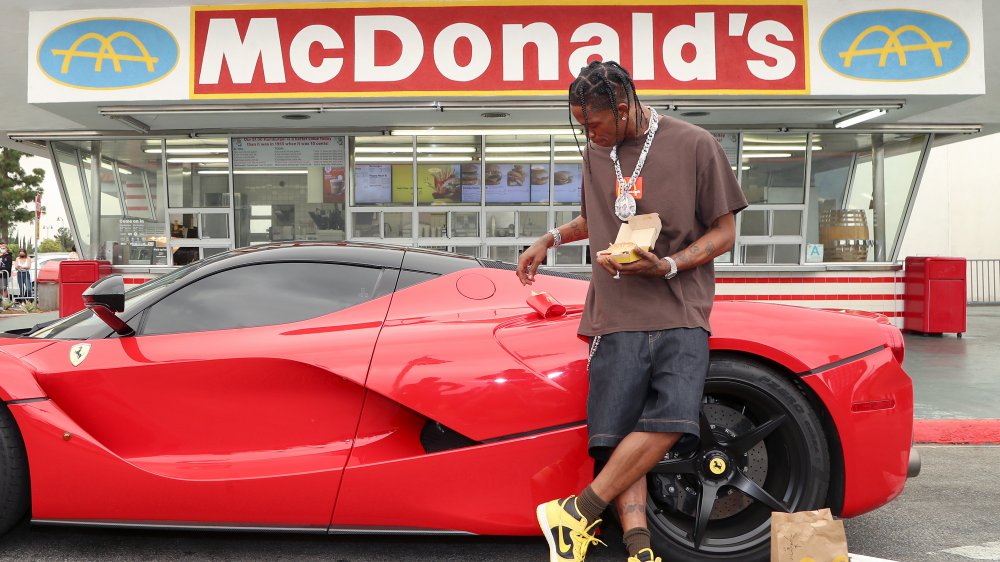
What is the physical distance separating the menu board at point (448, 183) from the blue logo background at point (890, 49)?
4.72m

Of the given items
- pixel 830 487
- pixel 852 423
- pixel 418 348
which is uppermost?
pixel 418 348

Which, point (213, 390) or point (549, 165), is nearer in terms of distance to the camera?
point (213, 390)

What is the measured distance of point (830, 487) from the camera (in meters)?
2.83

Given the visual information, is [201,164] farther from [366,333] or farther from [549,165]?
[366,333]

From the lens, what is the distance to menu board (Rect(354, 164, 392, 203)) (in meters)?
11.3

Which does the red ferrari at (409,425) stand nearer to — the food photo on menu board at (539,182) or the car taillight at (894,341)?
the car taillight at (894,341)

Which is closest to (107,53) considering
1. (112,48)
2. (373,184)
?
(112,48)

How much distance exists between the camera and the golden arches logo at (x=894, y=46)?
8.99 meters

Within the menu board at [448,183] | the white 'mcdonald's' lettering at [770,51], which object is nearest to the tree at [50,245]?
the menu board at [448,183]

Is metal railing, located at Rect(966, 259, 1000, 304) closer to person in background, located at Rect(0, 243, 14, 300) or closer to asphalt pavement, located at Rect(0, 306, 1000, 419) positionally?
asphalt pavement, located at Rect(0, 306, 1000, 419)

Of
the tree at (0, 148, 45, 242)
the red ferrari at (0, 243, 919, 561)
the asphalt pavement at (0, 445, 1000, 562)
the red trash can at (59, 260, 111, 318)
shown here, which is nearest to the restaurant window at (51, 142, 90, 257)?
the red trash can at (59, 260, 111, 318)

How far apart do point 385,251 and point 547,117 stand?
23.7ft

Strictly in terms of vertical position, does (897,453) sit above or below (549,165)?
below

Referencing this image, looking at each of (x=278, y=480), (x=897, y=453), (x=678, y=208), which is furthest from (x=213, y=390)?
(x=897, y=453)
